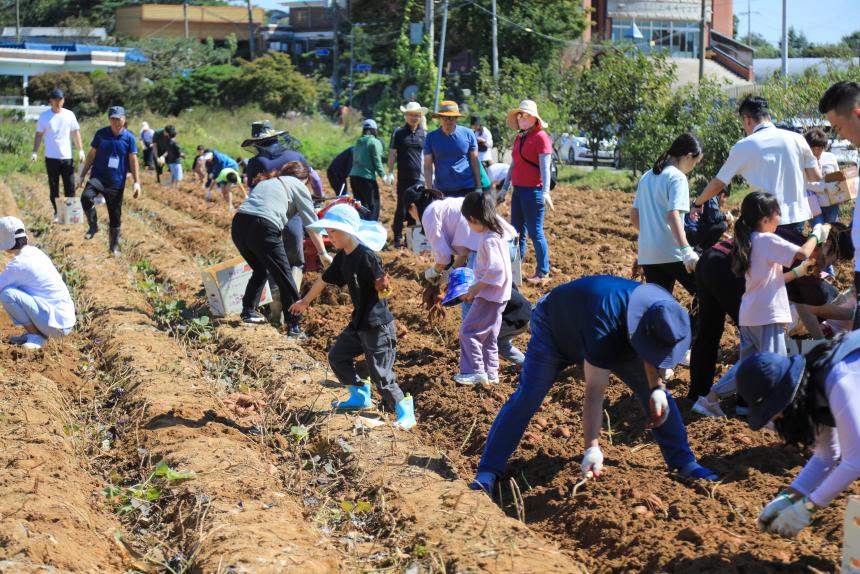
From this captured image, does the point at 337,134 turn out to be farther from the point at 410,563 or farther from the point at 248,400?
the point at 410,563

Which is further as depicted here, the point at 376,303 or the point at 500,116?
the point at 500,116

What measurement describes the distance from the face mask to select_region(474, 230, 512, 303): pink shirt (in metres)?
3.17

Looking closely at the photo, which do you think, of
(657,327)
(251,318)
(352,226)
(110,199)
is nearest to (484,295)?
(352,226)

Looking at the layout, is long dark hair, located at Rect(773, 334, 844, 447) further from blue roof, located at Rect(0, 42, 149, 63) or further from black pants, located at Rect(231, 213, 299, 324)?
blue roof, located at Rect(0, 42, 149, 63)

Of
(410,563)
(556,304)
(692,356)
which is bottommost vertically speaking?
(410,563)

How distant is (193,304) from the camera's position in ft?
33.9

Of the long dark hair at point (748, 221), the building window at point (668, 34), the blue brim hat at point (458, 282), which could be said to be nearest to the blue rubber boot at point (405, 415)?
the blue brim hat at point (458, 282)

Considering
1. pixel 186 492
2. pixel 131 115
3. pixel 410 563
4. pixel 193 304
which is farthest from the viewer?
pixel 131 115

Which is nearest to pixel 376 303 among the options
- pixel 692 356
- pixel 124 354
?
pixel 692 356

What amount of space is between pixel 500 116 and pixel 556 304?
2237 centimetres

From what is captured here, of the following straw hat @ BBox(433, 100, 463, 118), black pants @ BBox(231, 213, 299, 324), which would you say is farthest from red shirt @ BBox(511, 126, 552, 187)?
black pants @ BBox(231, 213, 299, 324)

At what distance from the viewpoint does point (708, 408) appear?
6.34 metres

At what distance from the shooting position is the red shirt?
32.2 ft

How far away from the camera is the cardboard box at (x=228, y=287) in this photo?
9555 mm
